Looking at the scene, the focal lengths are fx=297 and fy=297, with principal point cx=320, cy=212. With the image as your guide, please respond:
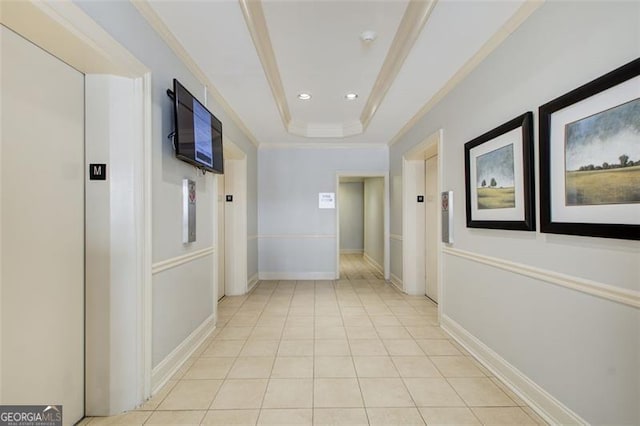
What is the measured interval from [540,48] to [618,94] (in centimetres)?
69

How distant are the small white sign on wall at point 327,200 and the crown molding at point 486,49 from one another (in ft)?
8.00

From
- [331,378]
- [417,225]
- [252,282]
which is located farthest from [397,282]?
[331,378]

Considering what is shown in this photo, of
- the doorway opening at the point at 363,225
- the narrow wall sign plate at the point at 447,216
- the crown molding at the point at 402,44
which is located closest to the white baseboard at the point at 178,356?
the narrow wall sign plate at the point at 447,216

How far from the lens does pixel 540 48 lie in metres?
1.85

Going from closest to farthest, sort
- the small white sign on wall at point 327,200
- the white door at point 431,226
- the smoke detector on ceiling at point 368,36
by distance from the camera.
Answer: the smoke detector on ceiling at point 368,36
the white door at point 431,226
the small white sign on wall at point 327,200

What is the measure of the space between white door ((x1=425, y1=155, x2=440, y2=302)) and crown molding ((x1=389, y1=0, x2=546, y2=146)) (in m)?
0.99

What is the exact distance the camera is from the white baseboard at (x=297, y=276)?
5.81 m

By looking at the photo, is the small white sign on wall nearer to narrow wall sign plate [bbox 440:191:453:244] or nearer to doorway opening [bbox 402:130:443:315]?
doorway opening [bbox 402:130:443:315]

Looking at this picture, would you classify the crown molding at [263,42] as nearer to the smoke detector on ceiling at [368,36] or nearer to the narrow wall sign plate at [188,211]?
the smoke detector on ceiling at [368,36]

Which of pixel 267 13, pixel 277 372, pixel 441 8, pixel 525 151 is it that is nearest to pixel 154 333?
pixel 277 372

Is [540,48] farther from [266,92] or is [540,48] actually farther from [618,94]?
[266,92]

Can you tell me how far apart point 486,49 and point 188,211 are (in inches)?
110

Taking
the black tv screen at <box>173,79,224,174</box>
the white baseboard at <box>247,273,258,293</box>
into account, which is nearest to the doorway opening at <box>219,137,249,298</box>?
the white baseboard at <box>247,273,258,293</box>

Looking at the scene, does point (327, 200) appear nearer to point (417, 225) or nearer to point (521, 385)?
point (417, 225)
